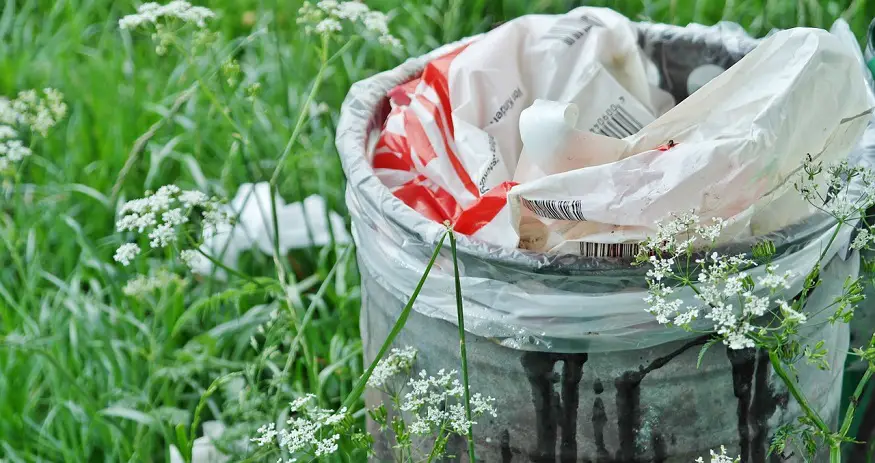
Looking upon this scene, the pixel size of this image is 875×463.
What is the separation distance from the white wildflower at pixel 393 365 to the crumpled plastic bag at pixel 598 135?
0.18 m

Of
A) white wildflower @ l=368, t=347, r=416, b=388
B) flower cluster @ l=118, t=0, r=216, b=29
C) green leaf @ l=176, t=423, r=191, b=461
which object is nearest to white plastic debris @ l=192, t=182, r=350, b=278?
flower cluster @ l=118, t=0, r=216, b=29

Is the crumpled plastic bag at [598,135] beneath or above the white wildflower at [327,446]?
above

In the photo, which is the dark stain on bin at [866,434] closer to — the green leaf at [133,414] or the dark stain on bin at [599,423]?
the dark stain on bin at [599,423]

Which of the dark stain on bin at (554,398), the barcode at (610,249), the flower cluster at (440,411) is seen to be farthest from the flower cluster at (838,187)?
the flower cluster at (440,411)

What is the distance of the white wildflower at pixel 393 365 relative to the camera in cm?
129

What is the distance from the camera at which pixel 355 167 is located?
1.38 metres

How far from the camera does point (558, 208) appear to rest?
→ 4.03 feet

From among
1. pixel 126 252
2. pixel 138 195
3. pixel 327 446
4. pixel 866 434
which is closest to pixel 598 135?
pixel 327 446

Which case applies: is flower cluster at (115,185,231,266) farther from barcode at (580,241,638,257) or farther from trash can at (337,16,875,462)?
barcode at (580,241,638,257)

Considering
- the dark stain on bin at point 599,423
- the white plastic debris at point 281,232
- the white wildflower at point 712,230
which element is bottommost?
the dark stain on bin at point 599,423

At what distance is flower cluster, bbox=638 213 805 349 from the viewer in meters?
1.01

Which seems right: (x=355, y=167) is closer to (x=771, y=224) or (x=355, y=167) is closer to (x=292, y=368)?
(x=771, y=224)

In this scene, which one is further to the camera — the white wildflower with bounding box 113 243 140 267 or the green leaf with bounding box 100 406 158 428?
the green leaf with bounding box 100 406 158 428

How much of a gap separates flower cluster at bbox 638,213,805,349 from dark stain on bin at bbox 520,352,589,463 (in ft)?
0.45
